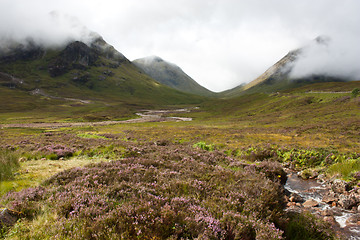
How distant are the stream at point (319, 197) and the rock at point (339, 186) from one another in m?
0.42

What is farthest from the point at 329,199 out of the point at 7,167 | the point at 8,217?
the point at 7,167

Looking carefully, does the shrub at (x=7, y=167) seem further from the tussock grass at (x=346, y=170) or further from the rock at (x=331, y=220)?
the tussock grass at (x=346, y=170)

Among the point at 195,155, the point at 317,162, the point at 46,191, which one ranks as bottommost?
the point at 317,162

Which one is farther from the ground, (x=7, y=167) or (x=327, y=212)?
(x=7, y=167)

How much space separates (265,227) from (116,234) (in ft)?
10.8

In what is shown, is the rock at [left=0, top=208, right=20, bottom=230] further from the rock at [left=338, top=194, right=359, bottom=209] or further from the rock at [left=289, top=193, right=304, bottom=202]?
the rock at [left=338, top=194, right=359, bottom=209]

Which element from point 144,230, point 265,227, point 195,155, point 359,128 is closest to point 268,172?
point 195,155

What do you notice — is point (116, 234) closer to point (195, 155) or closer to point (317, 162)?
point (195, 155)

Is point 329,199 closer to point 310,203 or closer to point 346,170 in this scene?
point 310,203

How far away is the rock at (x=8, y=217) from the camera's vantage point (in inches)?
157

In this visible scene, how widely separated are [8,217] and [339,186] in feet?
44.0

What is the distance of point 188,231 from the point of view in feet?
→ 13.1

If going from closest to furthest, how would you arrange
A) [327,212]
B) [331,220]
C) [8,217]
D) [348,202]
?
[8,217], [331,220], [327,212], [348,202]

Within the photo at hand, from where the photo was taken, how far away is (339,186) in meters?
9.35
